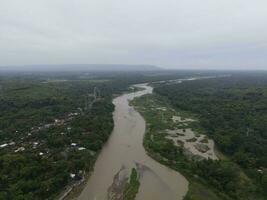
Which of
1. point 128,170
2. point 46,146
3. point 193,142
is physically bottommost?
point 193,142

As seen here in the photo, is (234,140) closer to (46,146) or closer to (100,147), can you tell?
(100,147)

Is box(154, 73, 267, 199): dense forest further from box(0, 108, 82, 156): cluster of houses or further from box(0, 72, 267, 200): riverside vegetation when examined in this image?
box(0, 108, 82, 156): cluster of houses

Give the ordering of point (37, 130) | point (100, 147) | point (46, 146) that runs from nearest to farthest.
Result: point (46, 146), point (100, 147), point (37, 130)

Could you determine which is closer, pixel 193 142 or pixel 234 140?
pixel 234 140

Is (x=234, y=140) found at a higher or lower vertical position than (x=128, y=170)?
higher

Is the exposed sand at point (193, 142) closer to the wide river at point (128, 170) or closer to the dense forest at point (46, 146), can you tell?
the wide river at point (128, 170)

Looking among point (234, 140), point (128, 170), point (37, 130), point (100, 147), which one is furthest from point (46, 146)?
point (234, 140)

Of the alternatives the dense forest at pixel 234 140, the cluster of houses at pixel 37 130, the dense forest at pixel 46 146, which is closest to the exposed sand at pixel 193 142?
the dense forest at pixel 234 140

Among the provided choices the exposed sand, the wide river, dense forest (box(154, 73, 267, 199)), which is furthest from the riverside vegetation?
the exposed sand
